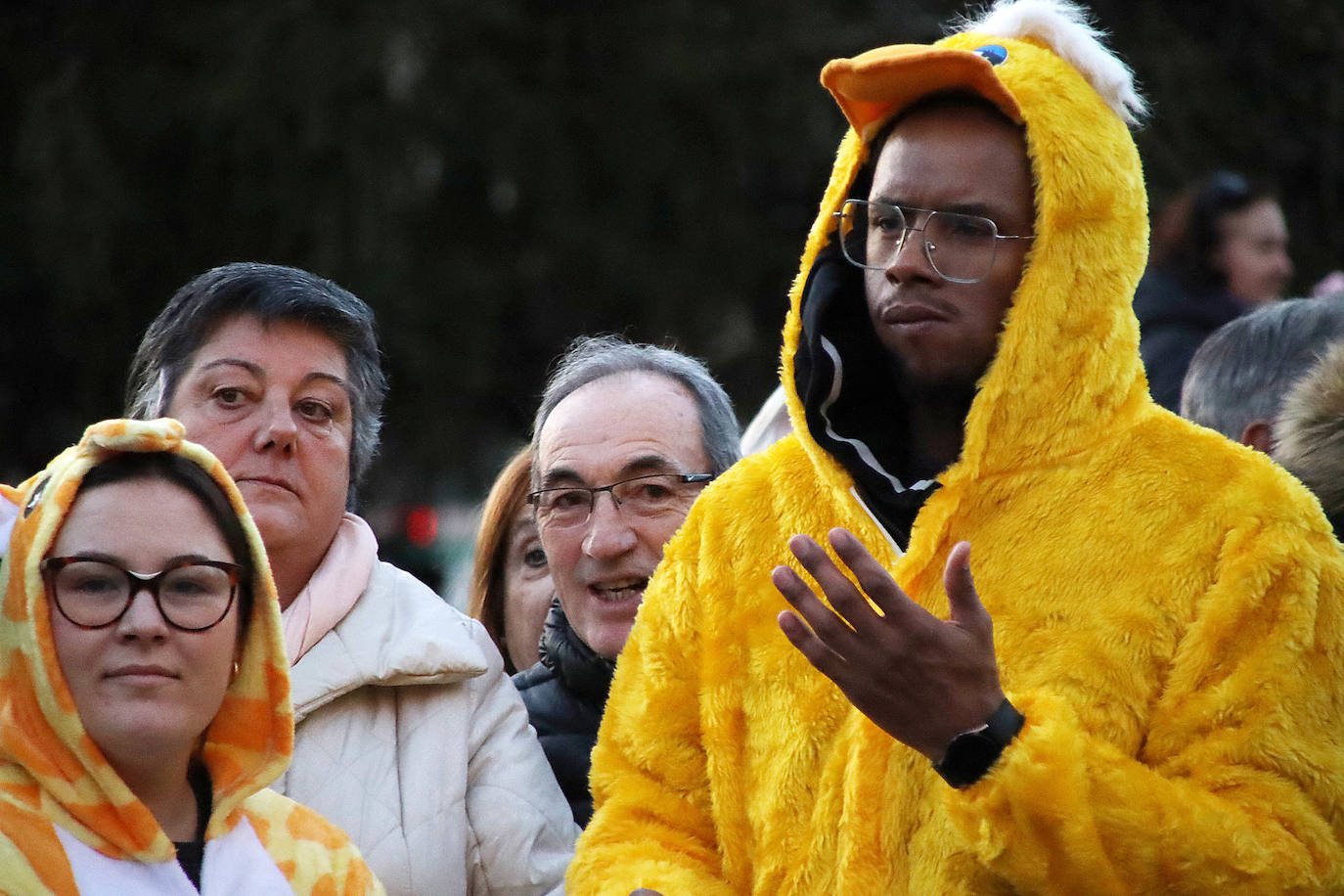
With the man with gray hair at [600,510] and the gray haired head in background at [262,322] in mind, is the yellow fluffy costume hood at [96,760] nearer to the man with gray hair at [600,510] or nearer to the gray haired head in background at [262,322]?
the gray haired head in background at [262,322]

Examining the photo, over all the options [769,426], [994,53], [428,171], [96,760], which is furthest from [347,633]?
[428,171]

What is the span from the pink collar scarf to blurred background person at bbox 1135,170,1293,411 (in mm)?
2881

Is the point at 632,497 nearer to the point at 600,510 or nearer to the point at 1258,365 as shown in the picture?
the point at 600,510

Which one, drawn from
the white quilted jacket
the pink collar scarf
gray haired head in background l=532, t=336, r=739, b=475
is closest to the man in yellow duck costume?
the white quilted jacket

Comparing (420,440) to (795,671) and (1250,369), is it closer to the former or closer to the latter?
(1250,369)

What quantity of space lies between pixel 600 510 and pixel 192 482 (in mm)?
986

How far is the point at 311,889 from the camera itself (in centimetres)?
231

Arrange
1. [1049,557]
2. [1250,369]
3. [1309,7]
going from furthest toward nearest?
[1309,7]
[1250,369]
[1049,557]

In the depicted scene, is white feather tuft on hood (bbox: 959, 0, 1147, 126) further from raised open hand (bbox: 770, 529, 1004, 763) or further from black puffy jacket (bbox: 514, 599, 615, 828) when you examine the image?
black puffy jacket (bbox: 514, 599, 615, 828)

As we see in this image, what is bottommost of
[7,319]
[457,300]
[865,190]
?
[865,190]

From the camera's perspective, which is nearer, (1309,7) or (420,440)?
(1309,7)

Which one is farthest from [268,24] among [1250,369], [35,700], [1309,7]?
[35,700]

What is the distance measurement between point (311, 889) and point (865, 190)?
1.31 metres

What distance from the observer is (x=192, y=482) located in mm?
2305
